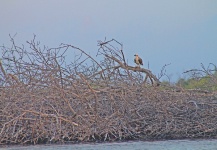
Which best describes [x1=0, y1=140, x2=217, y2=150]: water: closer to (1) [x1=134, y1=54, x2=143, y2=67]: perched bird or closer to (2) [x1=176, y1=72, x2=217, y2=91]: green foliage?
(2) [x1=176, y1=72, x2=217, y2=91]: green foliage

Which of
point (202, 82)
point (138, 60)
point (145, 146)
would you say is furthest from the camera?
point (138, 60)

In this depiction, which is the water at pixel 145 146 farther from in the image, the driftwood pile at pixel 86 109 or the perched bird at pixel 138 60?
the perched bird at pixel 138 60

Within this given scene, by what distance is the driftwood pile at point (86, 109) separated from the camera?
446 cm

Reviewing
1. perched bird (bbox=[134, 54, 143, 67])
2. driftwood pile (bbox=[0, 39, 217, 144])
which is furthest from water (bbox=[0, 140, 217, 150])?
perched bird (bbox=[134, 54, 143, 67])

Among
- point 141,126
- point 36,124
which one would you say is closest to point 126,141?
point 141,126

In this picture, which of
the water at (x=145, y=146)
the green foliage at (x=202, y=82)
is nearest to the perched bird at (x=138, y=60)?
the green foliage at (x=202, y=82)

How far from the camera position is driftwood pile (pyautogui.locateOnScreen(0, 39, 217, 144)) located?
176 inches

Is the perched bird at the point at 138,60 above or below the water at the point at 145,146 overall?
above

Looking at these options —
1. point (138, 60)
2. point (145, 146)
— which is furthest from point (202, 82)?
point (145, 146)

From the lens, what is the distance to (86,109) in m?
4.69

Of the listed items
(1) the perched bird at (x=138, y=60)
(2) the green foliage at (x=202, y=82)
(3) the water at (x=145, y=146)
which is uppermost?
(1) the perched bird at (x=138, y=60)

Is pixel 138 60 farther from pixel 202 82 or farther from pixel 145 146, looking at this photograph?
pixel 145 146

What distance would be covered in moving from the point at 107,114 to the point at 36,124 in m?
0.73

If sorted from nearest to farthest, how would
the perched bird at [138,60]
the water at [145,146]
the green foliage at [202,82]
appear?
the water at [145,146] → the green foliage at [202,82] → the perched bird at [138,60]
